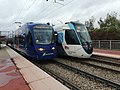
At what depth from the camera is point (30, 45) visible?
12.4 metres

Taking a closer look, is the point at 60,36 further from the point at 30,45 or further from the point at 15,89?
the point at 15,89

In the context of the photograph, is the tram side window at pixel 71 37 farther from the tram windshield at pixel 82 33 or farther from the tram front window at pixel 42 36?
the tram front window at pixel 42 36

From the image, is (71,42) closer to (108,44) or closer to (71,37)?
(71,37)

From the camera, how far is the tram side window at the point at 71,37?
12697 millimetres

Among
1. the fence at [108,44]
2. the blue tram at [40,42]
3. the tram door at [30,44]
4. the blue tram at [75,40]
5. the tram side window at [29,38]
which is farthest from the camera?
the fence at [108,44]

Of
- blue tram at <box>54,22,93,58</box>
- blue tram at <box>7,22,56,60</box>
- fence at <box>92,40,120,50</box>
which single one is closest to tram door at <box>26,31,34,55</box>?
blue tram at <box>7,22,56,60</box>

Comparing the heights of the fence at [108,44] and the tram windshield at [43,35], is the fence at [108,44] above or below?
below

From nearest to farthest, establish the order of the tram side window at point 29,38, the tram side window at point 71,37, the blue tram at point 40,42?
the blue tram at point 40,42 → the tram side window at point 29,38 → the tram side window at point 71,37

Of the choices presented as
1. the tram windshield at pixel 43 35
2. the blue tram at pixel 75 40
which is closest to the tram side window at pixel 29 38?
the tram windshield at pixel 43 35

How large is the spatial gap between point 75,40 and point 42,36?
2588 millimetres

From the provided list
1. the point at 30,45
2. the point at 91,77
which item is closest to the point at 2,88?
the point at 91,77

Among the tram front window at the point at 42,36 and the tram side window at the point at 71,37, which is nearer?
the tram front window at the point at 42,36

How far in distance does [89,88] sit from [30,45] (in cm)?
701

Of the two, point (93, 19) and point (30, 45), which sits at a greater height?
point (93, 19)
